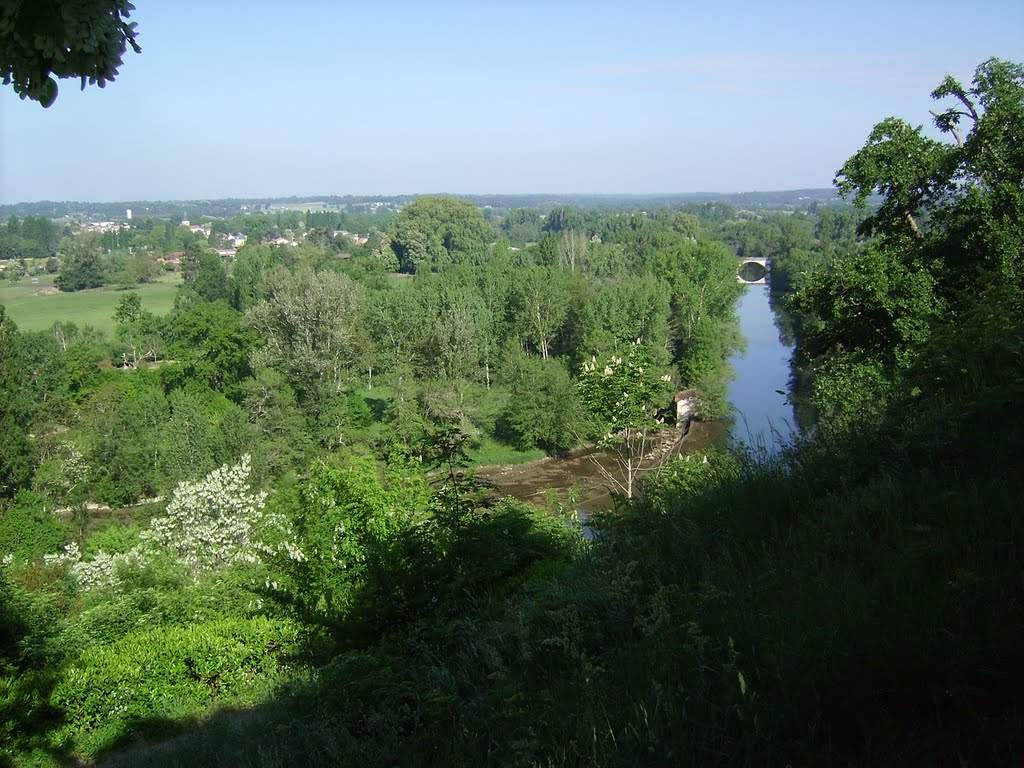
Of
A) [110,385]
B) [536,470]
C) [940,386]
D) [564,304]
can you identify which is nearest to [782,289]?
[564,304]

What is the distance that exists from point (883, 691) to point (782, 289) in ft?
246

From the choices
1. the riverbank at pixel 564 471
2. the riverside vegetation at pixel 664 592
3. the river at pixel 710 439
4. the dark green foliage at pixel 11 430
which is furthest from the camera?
the riverbank at pixel 564 471

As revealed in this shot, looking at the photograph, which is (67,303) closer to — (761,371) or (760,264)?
(761,371)

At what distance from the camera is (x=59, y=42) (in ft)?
8.45

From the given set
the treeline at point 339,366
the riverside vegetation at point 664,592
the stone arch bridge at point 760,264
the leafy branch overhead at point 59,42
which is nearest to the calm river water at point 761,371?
the treeline at point 339,366

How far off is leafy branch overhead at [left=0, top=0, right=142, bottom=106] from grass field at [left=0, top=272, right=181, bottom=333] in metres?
54.5

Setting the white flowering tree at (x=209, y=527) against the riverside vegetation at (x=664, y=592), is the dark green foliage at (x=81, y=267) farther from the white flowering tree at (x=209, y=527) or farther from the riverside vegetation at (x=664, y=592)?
the white flowering tree at (x=209, y=527)

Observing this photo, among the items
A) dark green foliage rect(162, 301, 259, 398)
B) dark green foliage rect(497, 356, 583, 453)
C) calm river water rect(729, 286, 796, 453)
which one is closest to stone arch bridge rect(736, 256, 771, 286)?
calm river water rect(729, 286, 796, 453)

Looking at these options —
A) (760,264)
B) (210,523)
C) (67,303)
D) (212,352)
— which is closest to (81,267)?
(67,303)

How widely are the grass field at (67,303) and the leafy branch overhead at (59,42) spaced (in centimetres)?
5454

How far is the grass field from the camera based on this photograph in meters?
54.9

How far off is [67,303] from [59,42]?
2898 inches

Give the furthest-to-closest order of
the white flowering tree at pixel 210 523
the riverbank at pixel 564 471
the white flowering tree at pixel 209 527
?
the riverbank at pixel 564 471, the white flowering tree at pixel 210 523, the white flowering tree at pixel 209 527

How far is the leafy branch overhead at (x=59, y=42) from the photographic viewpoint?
2535 millimetres
